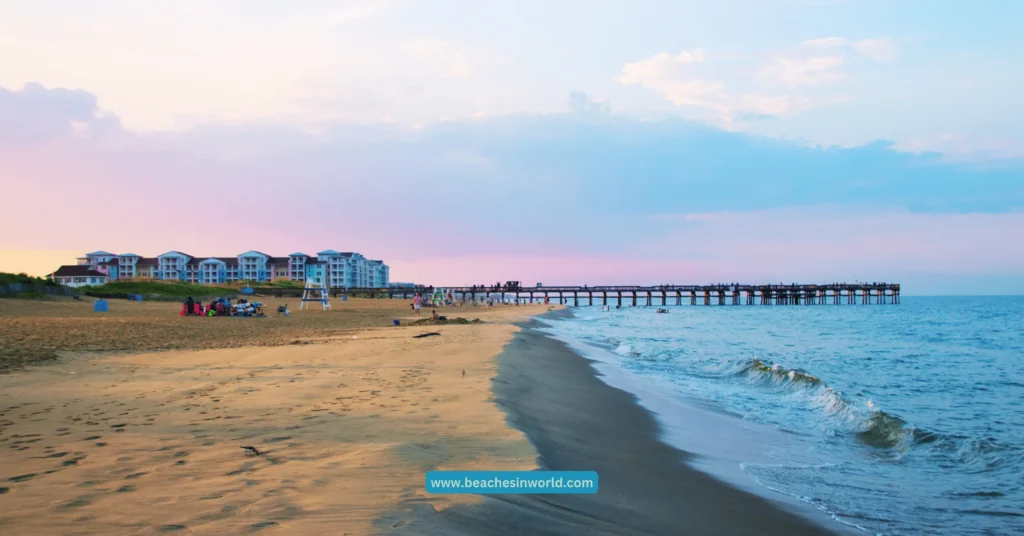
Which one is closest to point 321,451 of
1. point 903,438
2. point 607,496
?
point 607,496

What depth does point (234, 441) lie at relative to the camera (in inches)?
233

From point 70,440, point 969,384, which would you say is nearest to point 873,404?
point 969,384

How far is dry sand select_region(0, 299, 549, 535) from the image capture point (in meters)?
3.93

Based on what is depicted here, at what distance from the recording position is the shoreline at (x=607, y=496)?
4246 mm

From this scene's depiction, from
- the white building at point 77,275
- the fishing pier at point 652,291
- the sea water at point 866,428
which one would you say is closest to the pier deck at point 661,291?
the fishing pier at point 652,291

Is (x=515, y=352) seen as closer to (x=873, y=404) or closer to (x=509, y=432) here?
(x=873, y=404)

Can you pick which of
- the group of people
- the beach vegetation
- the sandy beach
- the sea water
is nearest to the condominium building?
the beach vegetation

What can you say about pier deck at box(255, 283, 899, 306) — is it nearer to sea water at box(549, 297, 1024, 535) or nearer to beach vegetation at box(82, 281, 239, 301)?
beach vegetation at box(82, 281, 239, 301)

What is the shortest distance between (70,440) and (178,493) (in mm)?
2325

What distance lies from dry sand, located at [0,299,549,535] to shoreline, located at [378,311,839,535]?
0.26 metres

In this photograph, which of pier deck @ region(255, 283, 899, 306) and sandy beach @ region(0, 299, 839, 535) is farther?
pier deck @ region(255, 283, 899, 306)

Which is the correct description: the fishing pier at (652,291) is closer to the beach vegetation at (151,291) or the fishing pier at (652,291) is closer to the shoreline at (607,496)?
the beach vegetation at (151,291)

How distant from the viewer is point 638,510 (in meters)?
5.23

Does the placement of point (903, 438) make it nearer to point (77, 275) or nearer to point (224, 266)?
point (77, 275)
